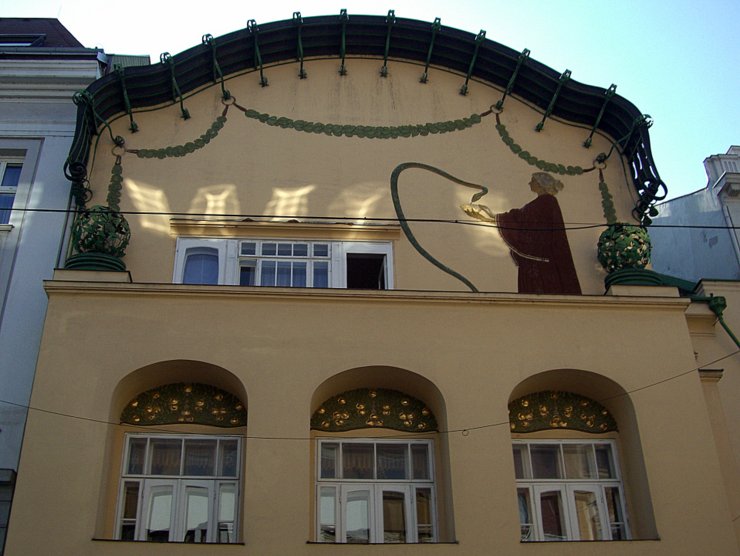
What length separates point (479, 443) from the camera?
41.4 feet

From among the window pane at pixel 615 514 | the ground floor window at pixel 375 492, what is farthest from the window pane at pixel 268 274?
the window pane at pixel 615 514

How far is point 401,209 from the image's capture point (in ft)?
50.3

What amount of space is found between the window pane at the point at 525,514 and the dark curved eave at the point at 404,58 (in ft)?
18.2

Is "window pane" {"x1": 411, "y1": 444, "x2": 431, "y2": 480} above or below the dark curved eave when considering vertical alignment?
below

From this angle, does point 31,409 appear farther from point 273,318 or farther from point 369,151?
point 369,151

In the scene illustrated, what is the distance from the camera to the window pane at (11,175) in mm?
15648

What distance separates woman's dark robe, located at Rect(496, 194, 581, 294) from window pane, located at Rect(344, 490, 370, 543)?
4223 mm

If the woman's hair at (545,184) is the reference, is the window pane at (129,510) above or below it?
below

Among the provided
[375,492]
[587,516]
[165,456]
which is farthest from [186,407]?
[587,516]

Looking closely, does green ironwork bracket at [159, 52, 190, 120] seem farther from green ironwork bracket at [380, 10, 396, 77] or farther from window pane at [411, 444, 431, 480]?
window pane at [411, 444, 431, 480]

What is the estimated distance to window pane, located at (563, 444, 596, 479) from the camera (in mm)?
13383

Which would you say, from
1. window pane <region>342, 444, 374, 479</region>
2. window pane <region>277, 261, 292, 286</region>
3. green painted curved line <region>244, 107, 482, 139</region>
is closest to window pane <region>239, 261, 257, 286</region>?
window pane <region>277, 261, 292, 286</region>

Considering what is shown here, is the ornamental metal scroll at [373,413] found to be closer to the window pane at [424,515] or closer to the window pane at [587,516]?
the window pane at [424,515]

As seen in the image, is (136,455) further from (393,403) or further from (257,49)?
(257,49)
